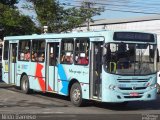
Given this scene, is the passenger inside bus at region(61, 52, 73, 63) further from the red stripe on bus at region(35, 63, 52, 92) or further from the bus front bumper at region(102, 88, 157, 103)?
the bus front bumper at region(102, 88, 157, 103)

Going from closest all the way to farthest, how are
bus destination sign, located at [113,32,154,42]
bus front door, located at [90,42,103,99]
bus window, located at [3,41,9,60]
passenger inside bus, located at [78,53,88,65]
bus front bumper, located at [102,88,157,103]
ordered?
bus front bumper, located at [102,88,157,103]
bus destination sign, located at [113,32,154,42]
bus front door, located at [90,42,103,99]
passenger inside bus, located at [78,53,88,65]
bus window, located at [3,41,9,60]

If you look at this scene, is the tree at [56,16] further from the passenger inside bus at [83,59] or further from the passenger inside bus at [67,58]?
the passenger inside bus at [83,59]

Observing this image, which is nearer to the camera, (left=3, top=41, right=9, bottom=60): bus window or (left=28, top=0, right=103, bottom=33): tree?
(left=3, top=41, right=9, bottom=60): bus window

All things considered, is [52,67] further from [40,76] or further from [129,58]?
[129,58]

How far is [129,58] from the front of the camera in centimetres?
1614

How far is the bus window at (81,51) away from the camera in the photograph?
662 inches

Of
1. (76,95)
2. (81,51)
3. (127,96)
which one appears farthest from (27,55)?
(127,96)

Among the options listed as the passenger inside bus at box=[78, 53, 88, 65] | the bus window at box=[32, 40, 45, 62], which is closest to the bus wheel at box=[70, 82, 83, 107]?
the passenger inside bus at box=[78, 53, 88, 65]

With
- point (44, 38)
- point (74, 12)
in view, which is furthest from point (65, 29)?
point (44, 38)

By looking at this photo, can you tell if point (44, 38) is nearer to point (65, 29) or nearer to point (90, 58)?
point (90, 58)

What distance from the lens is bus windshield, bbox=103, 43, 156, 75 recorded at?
1581cm

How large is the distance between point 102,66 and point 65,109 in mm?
1922

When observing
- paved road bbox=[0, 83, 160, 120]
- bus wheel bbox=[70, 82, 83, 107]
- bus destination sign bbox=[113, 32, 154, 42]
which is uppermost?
bus destination sign bbox=[113, 32, 154, 42]

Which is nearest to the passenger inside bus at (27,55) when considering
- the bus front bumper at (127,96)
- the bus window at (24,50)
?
the bus window at (24,50)
